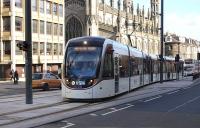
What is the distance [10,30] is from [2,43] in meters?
2.25

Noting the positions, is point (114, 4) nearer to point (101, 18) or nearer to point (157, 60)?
point (101, 18)

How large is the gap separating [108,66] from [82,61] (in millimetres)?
1893

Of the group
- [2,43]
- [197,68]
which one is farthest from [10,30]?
[197,68]

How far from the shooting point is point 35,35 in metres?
81.4

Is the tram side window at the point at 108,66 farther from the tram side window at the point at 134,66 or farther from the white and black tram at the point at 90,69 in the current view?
the tram side window at the point at 134,66

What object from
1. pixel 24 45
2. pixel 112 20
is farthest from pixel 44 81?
pixel 112 20

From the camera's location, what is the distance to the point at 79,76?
24469 mm

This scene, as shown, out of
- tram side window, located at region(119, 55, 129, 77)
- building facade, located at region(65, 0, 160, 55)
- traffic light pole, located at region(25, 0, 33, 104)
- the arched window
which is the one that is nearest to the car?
tram side window, located at region(119, 55, 129, 77)

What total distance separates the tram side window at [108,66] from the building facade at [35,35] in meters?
49.7

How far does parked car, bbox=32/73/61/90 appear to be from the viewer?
40531mm

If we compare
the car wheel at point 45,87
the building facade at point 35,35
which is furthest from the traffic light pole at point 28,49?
the building facade at point 35,35

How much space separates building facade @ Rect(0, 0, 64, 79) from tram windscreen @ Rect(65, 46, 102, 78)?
167ft

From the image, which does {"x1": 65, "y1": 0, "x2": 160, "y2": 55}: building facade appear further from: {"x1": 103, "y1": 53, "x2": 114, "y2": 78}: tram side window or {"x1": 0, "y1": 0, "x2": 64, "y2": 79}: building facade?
{"x1": 103, "y1": 53, "x2": 114, "y2": 78}: tram side window

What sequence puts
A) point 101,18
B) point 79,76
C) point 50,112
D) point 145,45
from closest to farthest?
point 50,112 < point 79,76 < point 101,18 < point 145,45
